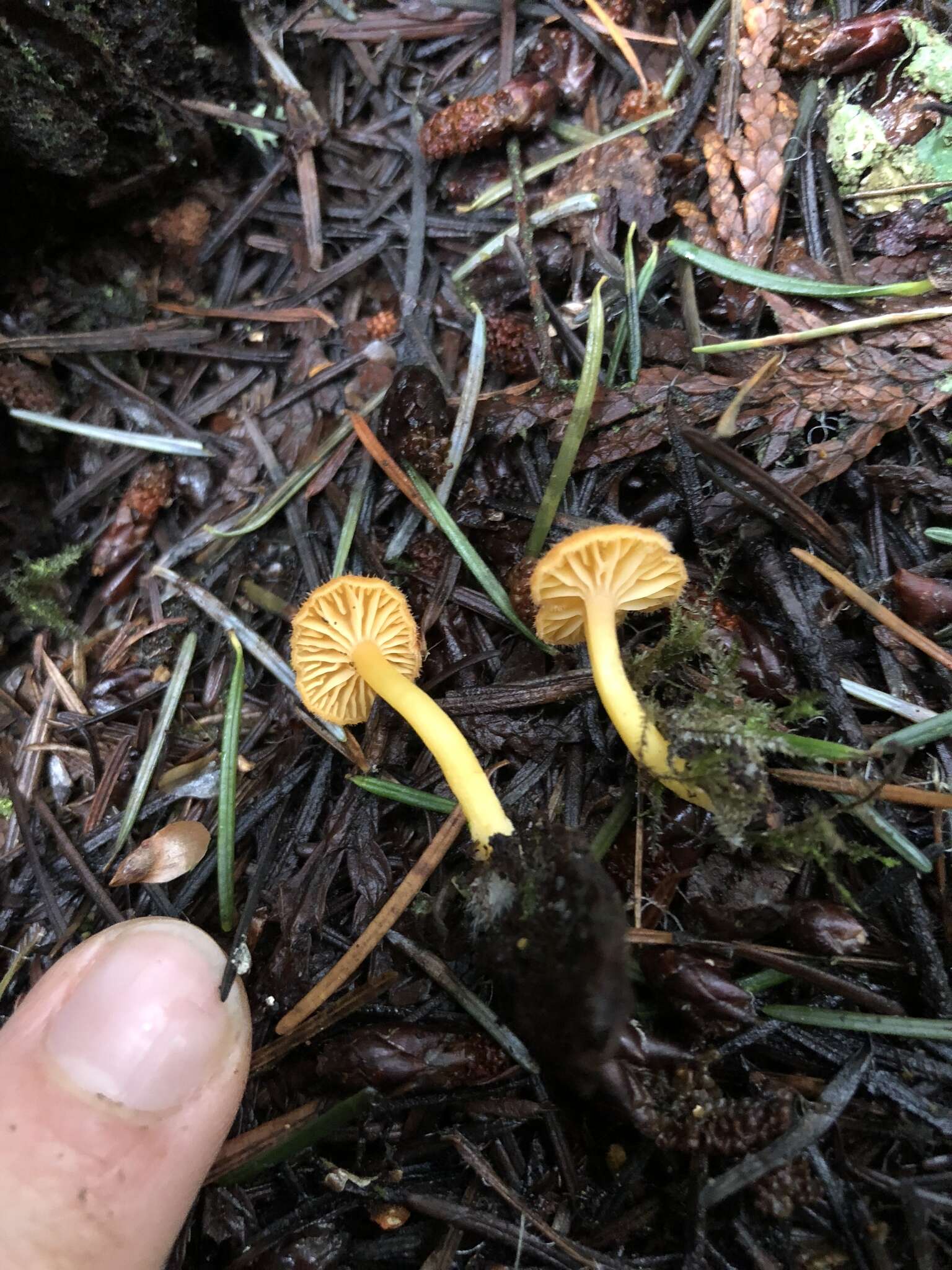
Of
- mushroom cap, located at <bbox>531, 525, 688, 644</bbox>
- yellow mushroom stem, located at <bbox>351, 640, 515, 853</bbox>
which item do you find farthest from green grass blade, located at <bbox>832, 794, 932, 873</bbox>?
yellow mushroom stem, located at <bbox>351, 640, 515, 853</bbox>

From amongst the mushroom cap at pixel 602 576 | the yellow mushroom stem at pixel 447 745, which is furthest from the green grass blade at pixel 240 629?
the mushroom cap at pixel 602 576

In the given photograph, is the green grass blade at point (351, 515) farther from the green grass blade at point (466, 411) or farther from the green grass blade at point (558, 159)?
the green grass blade at point (558, 159)

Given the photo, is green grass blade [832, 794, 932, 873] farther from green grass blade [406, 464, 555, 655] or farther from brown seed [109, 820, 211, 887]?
brown seed [109, 820, 211, 887]

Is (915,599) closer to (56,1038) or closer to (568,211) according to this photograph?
(568,211)

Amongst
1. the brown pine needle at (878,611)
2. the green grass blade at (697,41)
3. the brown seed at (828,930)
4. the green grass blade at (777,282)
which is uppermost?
the green grass blade at (697,41)

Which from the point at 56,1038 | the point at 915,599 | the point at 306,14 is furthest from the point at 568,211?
the point at 56,1038

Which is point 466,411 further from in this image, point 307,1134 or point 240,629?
point 307,1134
